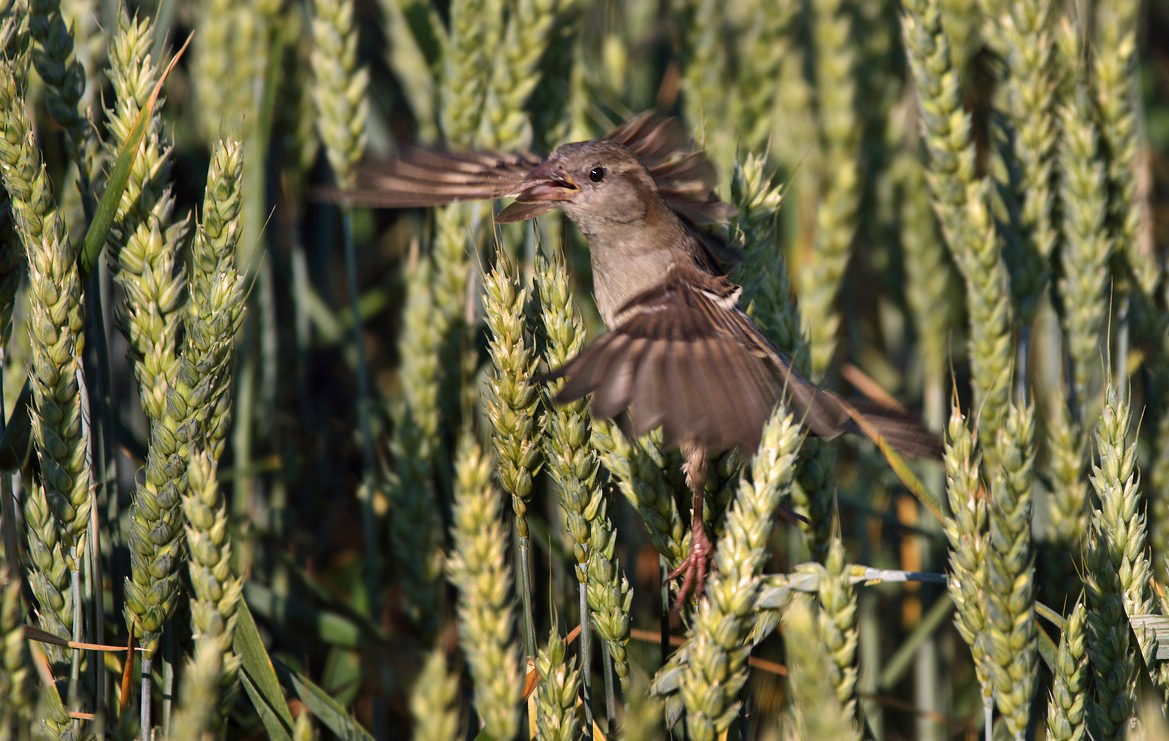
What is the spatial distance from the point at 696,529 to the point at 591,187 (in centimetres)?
79

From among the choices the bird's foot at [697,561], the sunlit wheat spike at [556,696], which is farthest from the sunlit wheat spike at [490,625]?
the bird's foot at [697,561]

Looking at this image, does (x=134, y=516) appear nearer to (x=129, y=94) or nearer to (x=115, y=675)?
(x=115, y=675)

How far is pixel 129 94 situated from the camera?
1632 mm

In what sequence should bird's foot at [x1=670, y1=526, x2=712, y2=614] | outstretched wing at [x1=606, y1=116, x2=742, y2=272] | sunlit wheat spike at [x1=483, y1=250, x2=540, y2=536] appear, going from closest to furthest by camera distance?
sunlit wheat spike at [x1=483, y1=250, x2=540, y2=536], bird's foot at [x1=670, y1=526, x2=712, y2=614], outstretched wing at [x1=606, y1=116, x2=742, y2=272]

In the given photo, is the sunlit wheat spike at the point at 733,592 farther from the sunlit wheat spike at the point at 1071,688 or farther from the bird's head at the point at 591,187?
the bird's head at the point at 591,187

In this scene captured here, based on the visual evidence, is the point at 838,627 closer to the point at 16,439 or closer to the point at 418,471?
the point at 418,471

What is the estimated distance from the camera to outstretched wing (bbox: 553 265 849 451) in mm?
1602

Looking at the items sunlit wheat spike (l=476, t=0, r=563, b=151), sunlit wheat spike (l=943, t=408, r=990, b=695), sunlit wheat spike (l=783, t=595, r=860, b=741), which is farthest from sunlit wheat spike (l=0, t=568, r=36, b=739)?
sunlit wheat spike (l=476, t=0, r=563, b=151)

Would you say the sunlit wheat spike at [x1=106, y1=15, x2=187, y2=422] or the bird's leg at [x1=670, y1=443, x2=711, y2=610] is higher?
the sunlit wheat spike at [x1=106, y1=15, x2=187, y2=422]

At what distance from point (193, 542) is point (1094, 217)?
1.77 m

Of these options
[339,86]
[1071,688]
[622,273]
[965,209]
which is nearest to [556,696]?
[1071,688]

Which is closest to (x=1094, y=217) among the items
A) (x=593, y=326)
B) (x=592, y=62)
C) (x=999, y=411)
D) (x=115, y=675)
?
(x=999, y=411)

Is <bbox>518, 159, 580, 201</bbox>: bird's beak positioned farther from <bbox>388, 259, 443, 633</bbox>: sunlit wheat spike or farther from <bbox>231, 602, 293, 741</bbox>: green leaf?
<bbox>231, 602, 293, 741</bbox>: green leaf

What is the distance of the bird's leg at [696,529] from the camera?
1.87 m
